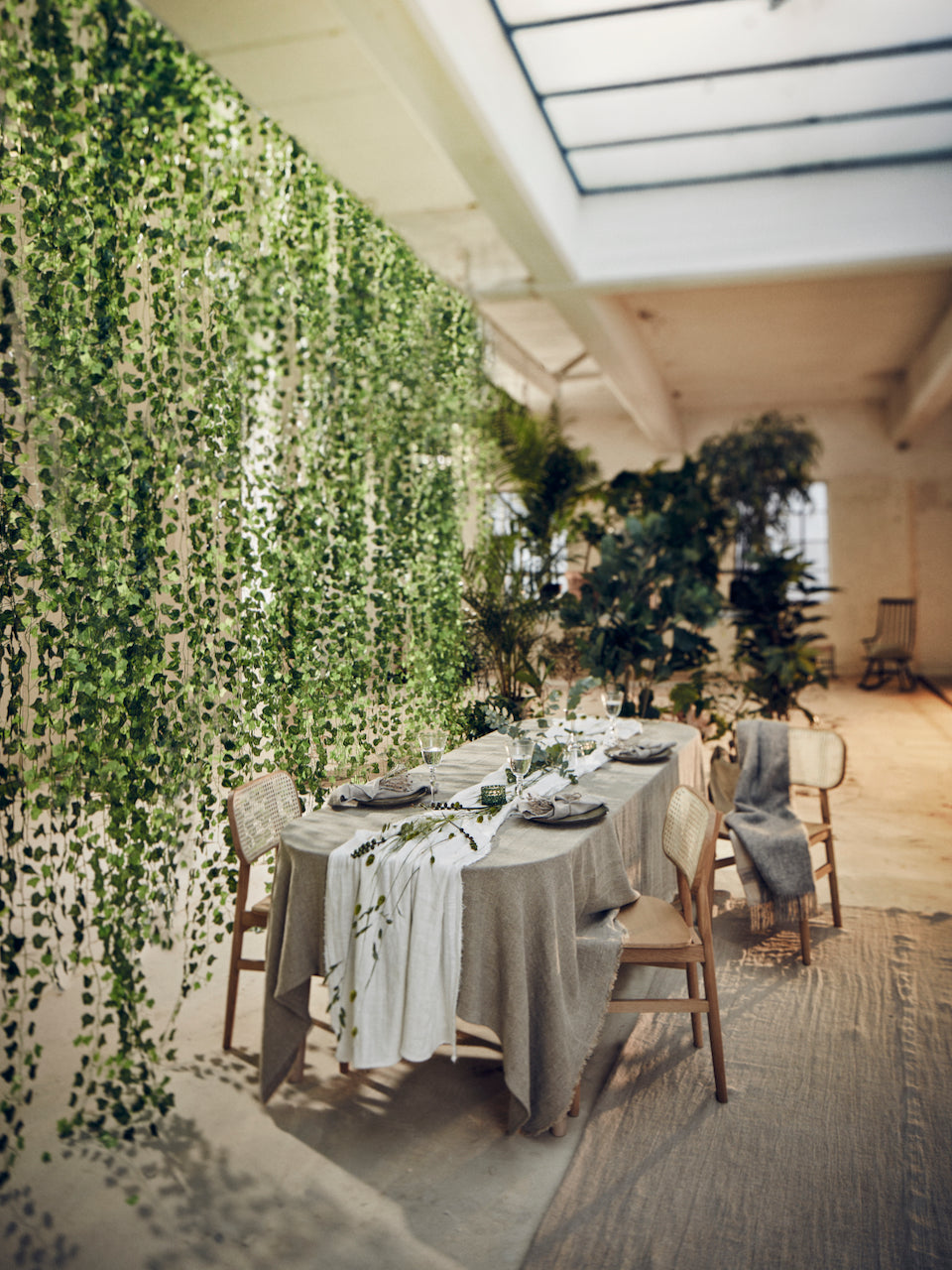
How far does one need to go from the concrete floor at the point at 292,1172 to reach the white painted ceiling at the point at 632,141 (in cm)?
371

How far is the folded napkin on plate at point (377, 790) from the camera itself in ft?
9.37

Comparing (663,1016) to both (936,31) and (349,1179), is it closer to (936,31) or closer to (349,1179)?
(349,1179)

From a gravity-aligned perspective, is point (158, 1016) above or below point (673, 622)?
below

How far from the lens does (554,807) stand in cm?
273

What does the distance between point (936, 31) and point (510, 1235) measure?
523 centimetres

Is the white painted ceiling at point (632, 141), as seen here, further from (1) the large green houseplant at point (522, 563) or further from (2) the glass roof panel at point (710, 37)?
(1) the large green houseplant at point (522, 563)

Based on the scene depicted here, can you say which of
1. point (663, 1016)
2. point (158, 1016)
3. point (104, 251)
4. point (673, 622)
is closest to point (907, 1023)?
point (663, 1016)

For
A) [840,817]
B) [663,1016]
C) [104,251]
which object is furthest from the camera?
[840,817]

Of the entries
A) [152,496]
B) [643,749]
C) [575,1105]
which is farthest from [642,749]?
[152,496]

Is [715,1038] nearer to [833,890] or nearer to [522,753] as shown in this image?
[522,753]

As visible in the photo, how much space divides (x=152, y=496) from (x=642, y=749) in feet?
6.83

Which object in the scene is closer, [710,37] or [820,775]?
[820,775]

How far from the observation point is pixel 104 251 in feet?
9.18

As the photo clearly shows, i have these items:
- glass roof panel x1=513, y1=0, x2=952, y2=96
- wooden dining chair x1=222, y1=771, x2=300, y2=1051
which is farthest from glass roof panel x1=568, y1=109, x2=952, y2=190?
wooden dining chair x1=222, y1=771, x2=300, y2=1051
